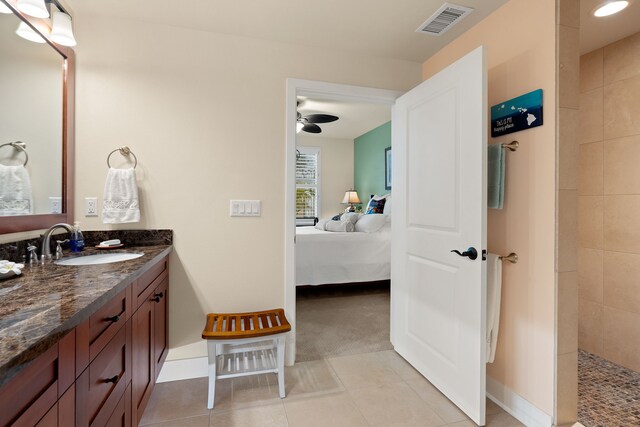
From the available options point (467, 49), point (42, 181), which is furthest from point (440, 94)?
point (42, 181)

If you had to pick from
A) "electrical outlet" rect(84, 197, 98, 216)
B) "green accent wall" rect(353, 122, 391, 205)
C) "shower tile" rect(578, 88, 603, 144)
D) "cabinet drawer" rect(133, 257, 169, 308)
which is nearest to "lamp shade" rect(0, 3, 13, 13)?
"electrical outlet" rect(84, 197, 98, 216)

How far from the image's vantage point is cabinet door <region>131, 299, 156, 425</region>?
1351mm

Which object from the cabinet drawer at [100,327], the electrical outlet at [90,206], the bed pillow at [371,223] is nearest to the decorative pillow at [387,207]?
the bed pillow at [371,223]

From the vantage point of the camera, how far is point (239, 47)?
217 centimetres

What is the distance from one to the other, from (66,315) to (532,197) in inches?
78.8

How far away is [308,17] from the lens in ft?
6.38

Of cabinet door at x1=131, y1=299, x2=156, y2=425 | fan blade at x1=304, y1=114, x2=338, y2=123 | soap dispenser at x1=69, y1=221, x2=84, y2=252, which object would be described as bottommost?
cabinet door at x1=131, y1=299, x2=156, y2=425

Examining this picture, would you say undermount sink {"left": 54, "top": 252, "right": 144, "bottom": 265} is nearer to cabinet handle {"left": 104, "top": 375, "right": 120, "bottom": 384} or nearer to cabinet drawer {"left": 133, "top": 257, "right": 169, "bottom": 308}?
cabinet drawer {"left": 133, "top": 257, "right": 169, "bottom": 308}

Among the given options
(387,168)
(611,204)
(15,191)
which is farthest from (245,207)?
(387,168)

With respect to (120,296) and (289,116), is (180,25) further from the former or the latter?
(120,296)

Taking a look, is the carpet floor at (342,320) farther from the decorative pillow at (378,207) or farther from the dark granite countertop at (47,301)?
the dark granite countertop at (47,301)

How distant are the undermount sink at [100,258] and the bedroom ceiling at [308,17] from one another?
1.49 metres

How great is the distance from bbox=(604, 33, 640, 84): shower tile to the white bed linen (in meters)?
2.53

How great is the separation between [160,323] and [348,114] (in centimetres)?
385
